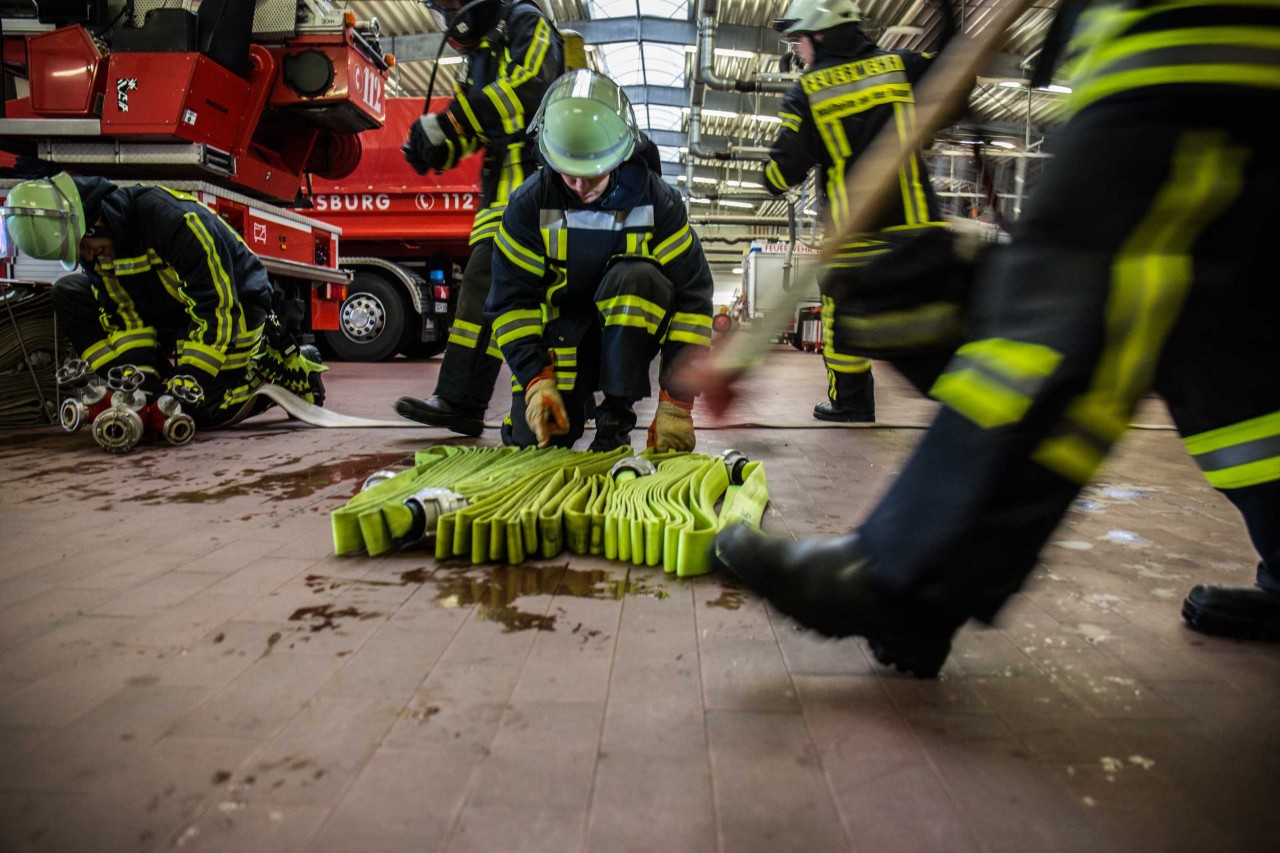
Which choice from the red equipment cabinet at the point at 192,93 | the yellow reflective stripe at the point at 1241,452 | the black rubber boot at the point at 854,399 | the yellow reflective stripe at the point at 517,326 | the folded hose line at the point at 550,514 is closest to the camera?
the yellow reflective stripe at the point at 1241,452

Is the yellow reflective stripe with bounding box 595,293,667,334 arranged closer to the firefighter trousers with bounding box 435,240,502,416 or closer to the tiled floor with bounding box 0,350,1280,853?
the firefighter trousers with bounding box 435,240,502,416

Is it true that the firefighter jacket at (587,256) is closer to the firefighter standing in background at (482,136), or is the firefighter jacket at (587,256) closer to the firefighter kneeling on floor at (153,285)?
the firefighter standing in background at (482,136)

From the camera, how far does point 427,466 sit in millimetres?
2475

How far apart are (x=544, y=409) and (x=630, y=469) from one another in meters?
0.53

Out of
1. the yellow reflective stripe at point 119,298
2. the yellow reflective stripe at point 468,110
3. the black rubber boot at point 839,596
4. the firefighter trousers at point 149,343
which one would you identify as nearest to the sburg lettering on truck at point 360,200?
the firefighter trousers at point 149,343

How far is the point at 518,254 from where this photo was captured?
9.55 ft

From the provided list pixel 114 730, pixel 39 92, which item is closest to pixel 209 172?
pixel 39 92

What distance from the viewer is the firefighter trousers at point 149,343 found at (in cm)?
388

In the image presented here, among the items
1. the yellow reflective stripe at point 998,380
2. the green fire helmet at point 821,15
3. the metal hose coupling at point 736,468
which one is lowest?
the metal hose coupling at point 736,468

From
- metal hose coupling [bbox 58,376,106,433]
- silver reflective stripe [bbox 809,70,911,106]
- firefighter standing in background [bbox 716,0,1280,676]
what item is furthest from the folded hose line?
silver reflective stripe [bbox 809,70,911,106]

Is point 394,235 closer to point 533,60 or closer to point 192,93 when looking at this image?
point 192,93

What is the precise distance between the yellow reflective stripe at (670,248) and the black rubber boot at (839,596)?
1.95 m

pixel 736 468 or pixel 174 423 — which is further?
pixel 174 423

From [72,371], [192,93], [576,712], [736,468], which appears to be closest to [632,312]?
[736,468]
